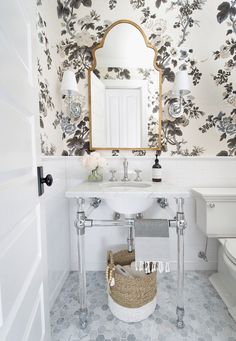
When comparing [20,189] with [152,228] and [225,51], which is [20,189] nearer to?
[152,228]

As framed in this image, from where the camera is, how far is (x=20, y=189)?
55cm

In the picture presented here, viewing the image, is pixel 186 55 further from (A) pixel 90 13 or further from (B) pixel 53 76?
(B) pixel 53 76

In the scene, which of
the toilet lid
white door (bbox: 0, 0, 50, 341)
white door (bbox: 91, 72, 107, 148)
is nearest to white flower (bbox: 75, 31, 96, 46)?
white door (bbox: 91, 72, 107, 148)

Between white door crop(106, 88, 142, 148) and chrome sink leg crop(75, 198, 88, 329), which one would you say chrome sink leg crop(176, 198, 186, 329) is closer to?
chrome sink leg crop(75, 198, 88, 329)

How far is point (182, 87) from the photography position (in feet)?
4.62

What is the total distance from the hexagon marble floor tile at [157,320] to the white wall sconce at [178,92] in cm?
137

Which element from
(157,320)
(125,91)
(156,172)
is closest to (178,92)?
(125,91)

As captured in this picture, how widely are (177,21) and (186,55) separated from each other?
10.5 inches

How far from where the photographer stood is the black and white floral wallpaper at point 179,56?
4.87ft

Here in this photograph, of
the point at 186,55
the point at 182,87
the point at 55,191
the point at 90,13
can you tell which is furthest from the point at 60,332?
the point at 90,13

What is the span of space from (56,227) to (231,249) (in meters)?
1.18

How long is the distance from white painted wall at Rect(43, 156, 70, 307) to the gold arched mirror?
39 cm

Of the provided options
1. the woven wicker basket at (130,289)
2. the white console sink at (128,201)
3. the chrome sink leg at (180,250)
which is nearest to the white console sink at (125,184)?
the white console sink at (128,201)

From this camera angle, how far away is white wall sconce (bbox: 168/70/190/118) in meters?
1.41
